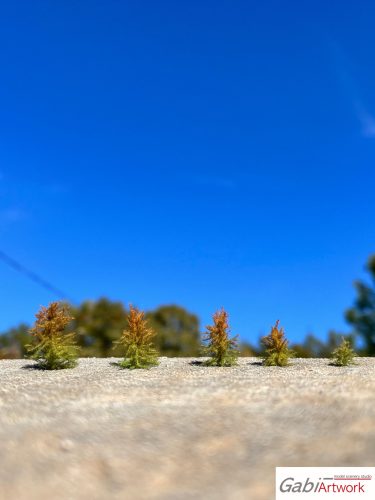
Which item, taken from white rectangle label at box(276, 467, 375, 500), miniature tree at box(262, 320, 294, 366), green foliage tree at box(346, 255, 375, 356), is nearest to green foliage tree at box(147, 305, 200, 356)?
green foliage tree at box(346, 255, 375, 356)

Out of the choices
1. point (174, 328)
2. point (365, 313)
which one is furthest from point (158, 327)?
point (365, 313)

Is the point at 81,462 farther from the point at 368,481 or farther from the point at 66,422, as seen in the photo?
the point at 368,481

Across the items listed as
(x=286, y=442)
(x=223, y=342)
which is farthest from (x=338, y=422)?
(x=223, y=342)

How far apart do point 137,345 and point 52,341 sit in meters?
2.33

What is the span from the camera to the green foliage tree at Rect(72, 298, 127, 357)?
3122cm

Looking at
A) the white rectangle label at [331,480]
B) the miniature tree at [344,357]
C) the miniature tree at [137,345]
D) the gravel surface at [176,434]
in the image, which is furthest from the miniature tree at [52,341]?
the white rectangle label at [331,480]

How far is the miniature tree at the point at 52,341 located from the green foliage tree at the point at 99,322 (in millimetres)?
16925

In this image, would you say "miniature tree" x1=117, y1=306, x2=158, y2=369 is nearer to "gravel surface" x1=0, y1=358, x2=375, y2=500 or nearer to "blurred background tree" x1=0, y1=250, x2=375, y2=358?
"gravel surface" x1=0, y1=358, x2=375, y2=500

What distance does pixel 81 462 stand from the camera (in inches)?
275

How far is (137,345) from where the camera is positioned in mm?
13602

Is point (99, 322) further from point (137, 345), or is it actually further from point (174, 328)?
point (137, 345)

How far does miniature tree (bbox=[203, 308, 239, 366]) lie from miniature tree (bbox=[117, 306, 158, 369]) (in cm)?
152

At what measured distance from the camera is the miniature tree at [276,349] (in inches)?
550

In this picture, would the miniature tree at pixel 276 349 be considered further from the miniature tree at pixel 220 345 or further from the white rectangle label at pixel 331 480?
the white rectangle label at pixel 331 480
